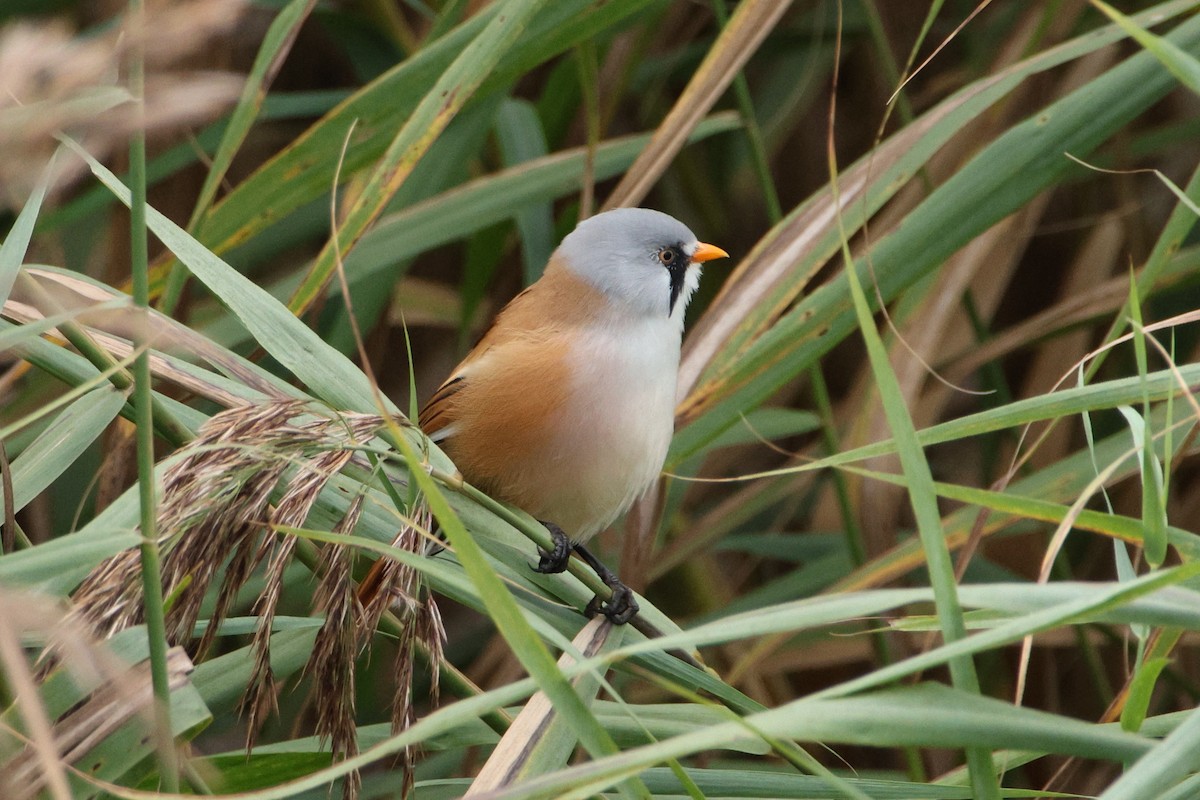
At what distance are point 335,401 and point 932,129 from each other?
0.97m

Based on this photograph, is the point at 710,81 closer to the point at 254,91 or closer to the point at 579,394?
the point at 579,394

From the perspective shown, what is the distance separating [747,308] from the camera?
5.44 ft

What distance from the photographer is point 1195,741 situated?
2.52 ft

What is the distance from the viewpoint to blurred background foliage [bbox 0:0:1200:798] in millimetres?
806

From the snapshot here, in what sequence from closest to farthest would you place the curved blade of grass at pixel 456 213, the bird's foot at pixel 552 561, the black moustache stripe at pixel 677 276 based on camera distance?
the bird's foot at pixel 552 561 < the black moustache stripe at pixel 677 276 < the curved blade of grass at pixel 456 213

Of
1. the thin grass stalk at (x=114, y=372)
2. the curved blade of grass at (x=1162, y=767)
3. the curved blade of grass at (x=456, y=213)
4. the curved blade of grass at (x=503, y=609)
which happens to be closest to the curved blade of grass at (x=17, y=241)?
the thin grass stalk at (x=114, y=372)

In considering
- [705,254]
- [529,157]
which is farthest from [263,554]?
[529,157]


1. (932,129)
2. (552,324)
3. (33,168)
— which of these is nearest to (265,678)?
(33,168)

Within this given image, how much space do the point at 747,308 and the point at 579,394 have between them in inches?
10.6

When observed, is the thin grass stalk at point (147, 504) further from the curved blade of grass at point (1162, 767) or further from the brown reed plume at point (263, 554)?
the curved blade of grass at point (1162, 767)

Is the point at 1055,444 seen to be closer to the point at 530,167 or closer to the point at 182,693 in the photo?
the point at 530,167

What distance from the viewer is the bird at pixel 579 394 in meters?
1.57

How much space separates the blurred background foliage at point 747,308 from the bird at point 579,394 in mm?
79

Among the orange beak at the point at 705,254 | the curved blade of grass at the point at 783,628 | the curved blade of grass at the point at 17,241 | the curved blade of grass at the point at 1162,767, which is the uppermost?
the curved blade of grass at the point at 17,241
